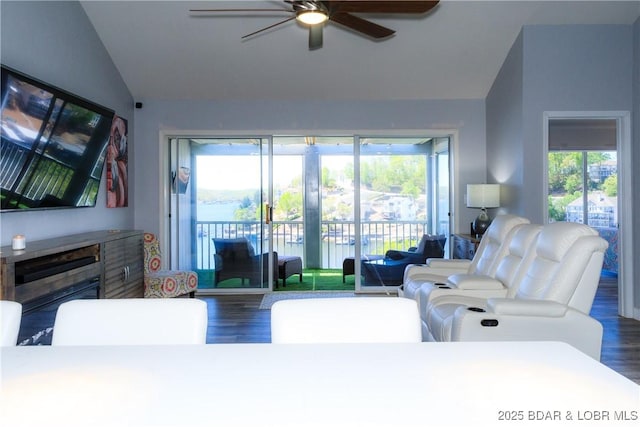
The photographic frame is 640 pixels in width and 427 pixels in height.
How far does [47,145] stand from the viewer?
334 centimetres

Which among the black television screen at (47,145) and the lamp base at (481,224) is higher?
the black television screen at (47,145)

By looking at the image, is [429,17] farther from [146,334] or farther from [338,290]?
[146,334]

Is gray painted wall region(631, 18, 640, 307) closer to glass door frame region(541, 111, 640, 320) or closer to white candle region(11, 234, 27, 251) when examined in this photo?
glass door frame region(541, 111, 640, 320)

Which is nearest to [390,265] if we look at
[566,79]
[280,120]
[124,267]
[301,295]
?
[301,295]

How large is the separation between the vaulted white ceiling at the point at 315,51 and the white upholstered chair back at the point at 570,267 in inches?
99.5

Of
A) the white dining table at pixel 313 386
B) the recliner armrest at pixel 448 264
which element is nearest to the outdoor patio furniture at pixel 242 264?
the recliner armrest at pixel 448 264

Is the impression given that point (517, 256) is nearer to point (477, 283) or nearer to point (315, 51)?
point (477, 283)

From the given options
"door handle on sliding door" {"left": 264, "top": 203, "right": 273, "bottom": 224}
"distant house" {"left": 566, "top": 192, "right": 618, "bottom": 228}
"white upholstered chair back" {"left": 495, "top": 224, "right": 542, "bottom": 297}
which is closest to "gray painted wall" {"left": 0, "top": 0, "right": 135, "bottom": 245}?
"door handle on sliding door" {"left": 264, "top": 203, "right": 273, "bottom": 224}

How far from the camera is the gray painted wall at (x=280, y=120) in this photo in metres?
5.50

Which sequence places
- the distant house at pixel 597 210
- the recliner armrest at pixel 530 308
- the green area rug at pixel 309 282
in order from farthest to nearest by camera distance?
the distant house at pixel 597 210 → the green area rug at pixel 309 282 → the recliner armrest at pixel 530 308

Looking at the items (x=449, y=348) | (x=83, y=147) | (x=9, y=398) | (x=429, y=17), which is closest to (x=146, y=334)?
(x=9, y=398)

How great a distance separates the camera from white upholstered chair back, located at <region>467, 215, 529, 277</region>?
3.50 meters

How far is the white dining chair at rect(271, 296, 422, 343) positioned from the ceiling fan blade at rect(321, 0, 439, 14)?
6.65 feet

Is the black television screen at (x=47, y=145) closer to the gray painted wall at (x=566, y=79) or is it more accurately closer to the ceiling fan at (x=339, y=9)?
the ceiling fan at (x=339, y=9)
